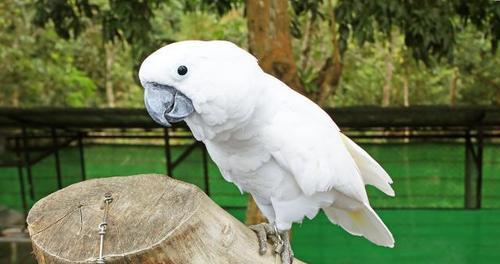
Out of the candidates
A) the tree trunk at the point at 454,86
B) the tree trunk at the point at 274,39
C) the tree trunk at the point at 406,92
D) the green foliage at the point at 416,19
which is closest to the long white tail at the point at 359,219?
the tree trunk at the point at 274,39

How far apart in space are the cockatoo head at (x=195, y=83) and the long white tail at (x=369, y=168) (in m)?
0.52

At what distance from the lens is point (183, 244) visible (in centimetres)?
103

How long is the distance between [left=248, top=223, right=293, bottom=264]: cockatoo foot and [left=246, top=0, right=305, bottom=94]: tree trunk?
91 centimetres

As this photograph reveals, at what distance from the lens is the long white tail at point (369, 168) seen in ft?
5.00

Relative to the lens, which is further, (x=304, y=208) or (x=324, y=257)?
(x=324, y=257)

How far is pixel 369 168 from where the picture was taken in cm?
155

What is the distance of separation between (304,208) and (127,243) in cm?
54

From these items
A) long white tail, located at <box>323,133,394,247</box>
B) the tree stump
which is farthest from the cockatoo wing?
the tree stump

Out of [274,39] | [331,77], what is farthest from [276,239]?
[331,77]

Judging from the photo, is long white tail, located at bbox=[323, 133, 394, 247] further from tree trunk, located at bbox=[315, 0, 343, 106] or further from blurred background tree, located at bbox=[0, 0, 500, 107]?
tree trunk, located at bbox=[315, 0, 343, 106]

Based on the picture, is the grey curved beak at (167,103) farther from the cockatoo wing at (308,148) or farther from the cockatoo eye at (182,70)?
the cockatoo wing at (308,148)

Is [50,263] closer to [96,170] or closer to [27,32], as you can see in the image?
[96,170]

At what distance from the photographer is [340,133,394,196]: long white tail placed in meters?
1.53

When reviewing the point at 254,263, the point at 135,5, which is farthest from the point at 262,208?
the point at 135,5
